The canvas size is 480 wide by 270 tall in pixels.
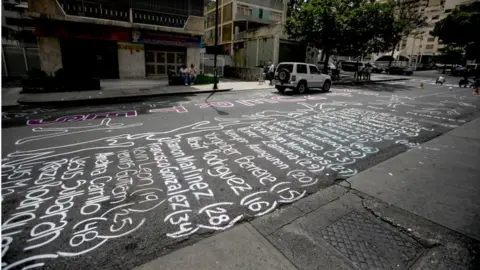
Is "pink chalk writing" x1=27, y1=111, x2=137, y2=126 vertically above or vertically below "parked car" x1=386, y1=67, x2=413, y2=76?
below

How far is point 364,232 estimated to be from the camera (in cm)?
322

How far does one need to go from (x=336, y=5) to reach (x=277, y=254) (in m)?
26.9

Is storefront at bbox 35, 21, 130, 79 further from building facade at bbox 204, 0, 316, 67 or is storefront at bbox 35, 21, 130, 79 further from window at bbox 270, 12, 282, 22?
window at bbox 270, 12, 282, 22

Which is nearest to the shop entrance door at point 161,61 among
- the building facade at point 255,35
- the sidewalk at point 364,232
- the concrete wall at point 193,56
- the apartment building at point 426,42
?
the concrete wall at point 193,56

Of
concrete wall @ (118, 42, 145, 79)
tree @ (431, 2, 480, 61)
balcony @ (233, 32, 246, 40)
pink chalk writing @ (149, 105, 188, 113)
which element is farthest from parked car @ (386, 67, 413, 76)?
pink chalk writing @ (149, 105, 188, 113)

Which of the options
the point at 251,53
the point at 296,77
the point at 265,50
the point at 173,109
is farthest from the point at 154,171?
the point at 251,53

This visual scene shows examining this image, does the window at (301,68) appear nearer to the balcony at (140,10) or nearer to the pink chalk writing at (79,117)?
the pink chalk writing at (79,117)

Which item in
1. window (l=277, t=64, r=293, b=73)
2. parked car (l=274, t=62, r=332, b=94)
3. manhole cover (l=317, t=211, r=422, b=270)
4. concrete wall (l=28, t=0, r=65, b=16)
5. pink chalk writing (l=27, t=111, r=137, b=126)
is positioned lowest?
manhole cover (l=317, t=211, r=422, b=270)

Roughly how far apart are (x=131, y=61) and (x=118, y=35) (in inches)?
85.8

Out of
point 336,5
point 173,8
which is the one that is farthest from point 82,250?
point 336,5

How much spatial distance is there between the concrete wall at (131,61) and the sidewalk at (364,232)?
2140cm

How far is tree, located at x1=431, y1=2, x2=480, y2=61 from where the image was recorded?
3912 cm

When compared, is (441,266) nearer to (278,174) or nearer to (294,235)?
(294,235)

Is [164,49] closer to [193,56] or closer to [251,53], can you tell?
[193,56]
